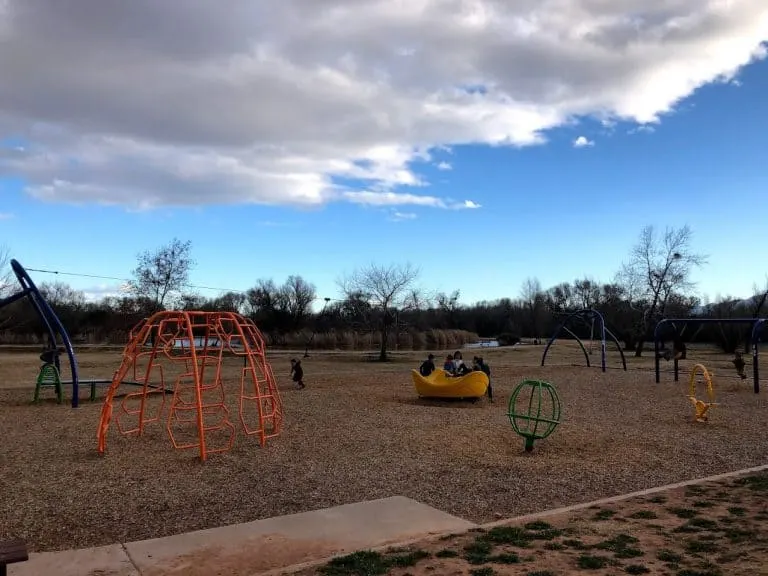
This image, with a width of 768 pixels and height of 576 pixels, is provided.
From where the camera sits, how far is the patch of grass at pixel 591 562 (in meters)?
4.27

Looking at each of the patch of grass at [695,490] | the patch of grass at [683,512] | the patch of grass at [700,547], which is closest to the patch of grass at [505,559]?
the patch of grass at [700,547]

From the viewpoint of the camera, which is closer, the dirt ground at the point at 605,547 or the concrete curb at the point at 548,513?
the dirt ground at the point at 605,547

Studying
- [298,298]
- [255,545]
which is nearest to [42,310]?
[255,545]

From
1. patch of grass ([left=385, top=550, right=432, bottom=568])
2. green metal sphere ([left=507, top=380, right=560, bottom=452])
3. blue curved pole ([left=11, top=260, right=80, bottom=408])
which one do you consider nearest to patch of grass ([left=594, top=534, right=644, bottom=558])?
patch of grass ([left=385, top=550, right=432, bottom=568])

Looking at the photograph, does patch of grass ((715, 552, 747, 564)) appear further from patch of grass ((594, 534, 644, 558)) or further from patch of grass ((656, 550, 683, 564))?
patch of grass ((594, 534, 644, 558))

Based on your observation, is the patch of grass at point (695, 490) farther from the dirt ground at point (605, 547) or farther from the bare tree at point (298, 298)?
Result: the bare tree at point (298, 298)

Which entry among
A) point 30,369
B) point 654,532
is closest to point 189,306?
point 30,369

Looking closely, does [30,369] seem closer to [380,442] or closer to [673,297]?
[380,442]

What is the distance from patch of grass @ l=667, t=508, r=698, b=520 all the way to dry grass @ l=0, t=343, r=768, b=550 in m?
0.84

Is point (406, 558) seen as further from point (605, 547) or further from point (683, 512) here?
point (683, 512)

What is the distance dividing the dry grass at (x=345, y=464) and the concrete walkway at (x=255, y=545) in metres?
0.36

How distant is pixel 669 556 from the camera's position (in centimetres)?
448

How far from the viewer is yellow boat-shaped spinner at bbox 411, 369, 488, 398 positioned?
14102mm

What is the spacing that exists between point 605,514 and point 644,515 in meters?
0.32
